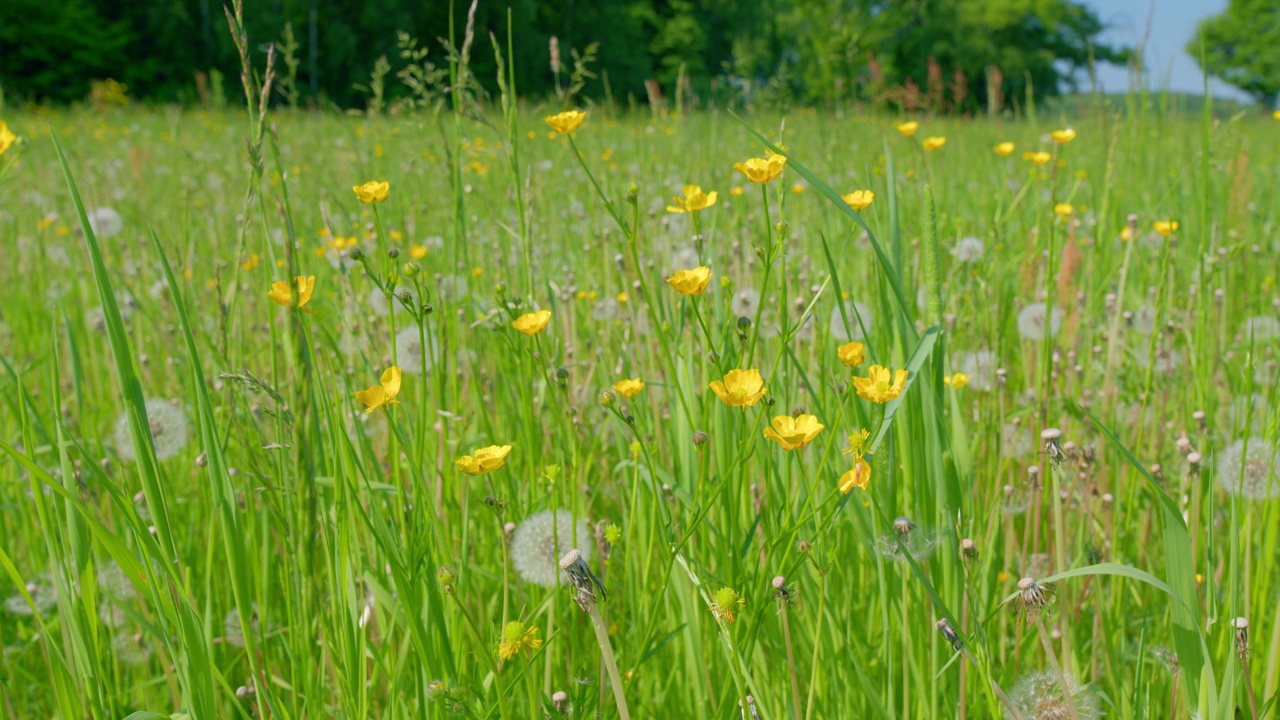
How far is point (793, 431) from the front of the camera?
57cm

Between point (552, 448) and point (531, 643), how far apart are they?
524mm

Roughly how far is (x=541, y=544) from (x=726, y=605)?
312 mm

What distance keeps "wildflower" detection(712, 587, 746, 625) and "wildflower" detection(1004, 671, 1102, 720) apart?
22 cm

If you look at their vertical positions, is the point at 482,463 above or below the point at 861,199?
below

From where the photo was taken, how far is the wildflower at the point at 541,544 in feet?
2.61

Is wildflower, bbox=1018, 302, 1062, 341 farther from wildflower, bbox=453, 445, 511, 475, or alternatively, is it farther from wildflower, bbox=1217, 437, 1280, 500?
wildflower, bbox=453, 445, 511, 475

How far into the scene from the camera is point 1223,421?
4.20 ft

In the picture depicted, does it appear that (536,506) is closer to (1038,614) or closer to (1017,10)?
(1038,614)

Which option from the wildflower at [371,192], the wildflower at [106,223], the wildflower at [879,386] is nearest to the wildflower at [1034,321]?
the wildflower at [879,386]

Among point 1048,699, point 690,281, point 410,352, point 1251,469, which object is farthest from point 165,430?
point 1251,469

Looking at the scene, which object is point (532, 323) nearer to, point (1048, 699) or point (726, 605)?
point (726, 605)

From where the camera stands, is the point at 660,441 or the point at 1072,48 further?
the point at 1072,48

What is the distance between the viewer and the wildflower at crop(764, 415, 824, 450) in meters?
0.52

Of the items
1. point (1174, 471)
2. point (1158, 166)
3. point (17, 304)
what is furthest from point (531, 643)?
point (1158, 166)
